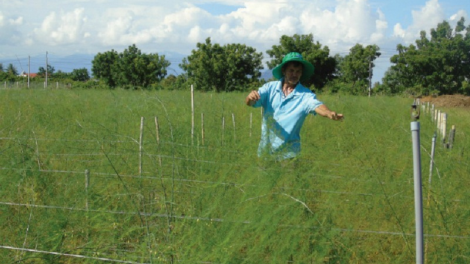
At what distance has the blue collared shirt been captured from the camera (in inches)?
100

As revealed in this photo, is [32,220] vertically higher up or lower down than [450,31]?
lower down

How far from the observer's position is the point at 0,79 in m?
38.9

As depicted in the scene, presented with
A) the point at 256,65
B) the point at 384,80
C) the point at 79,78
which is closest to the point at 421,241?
the point at 256,65

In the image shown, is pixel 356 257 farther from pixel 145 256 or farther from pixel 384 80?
pixel 384 80

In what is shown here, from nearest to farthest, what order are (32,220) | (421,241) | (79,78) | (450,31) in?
(421,241)
(32,220)
(450,31)
(79,78)

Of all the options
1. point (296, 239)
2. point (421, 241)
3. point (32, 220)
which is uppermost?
point (421, 241)

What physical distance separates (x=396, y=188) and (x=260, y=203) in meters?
0.90

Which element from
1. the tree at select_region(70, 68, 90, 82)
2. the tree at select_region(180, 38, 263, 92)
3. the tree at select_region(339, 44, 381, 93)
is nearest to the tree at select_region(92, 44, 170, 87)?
the tree at select_region(180, 38, 263, 92)

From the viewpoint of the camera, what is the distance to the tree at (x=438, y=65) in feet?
88.6

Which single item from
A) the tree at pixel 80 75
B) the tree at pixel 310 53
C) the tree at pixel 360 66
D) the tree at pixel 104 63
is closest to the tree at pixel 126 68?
the tree at pixel 104 63

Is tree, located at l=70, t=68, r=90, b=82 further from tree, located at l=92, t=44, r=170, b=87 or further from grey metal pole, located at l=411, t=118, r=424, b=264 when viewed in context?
grey metal pole, located at l=411, t=118, r=424, b=264

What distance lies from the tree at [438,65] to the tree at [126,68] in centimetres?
1547

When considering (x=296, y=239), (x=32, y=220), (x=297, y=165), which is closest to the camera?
(x=296, y=239)

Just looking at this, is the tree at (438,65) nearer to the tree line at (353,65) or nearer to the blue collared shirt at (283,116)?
the tree line at (353,65)
